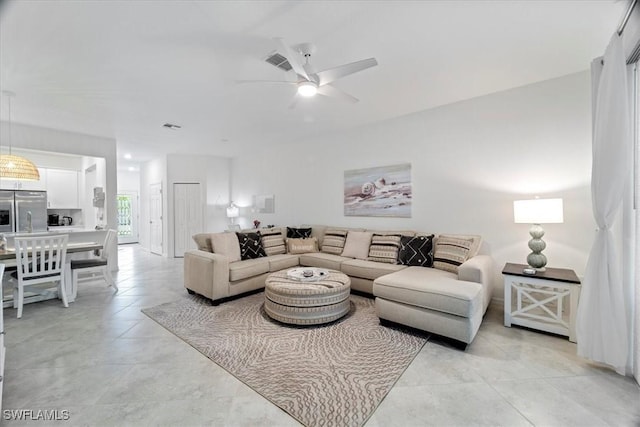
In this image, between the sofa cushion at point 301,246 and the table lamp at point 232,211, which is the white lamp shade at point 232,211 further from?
the sofa cushion at point 301,246

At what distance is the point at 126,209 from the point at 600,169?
11717 mm

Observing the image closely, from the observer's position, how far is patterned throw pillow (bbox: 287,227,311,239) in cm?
493

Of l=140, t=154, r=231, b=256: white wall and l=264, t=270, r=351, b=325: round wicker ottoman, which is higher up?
l=140, t=154, r=231, b=256: white wall

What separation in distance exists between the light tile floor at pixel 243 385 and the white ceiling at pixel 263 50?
266 centimetres

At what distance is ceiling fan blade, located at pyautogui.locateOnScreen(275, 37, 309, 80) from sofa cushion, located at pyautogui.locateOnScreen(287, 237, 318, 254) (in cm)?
288

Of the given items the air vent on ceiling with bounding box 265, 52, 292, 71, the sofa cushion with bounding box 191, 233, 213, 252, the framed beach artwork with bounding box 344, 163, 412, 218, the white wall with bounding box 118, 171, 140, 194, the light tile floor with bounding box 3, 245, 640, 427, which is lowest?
the light tile floor with bounding box 3, 245, 640, 427

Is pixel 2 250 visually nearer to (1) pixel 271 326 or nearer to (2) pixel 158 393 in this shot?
(2) pixel 158 393

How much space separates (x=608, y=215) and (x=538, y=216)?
28.2 inches

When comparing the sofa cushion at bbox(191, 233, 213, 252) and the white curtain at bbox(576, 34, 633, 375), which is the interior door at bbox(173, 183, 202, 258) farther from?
the white curtain at bbox(576, 34, 633, 375)

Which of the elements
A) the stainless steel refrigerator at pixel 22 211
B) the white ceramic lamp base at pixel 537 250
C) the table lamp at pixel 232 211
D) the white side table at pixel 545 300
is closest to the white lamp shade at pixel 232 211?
the table lamp at pixel 232 211

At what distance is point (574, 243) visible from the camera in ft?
9.66

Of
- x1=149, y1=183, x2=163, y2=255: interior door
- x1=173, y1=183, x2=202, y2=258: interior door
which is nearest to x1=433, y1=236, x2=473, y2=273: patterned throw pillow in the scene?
x1=173, y1=183, x2=202, y2=258: interior door

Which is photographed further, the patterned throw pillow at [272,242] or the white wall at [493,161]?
the patterned throw pillow at [272,242]

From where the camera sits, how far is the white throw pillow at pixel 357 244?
4.15m
